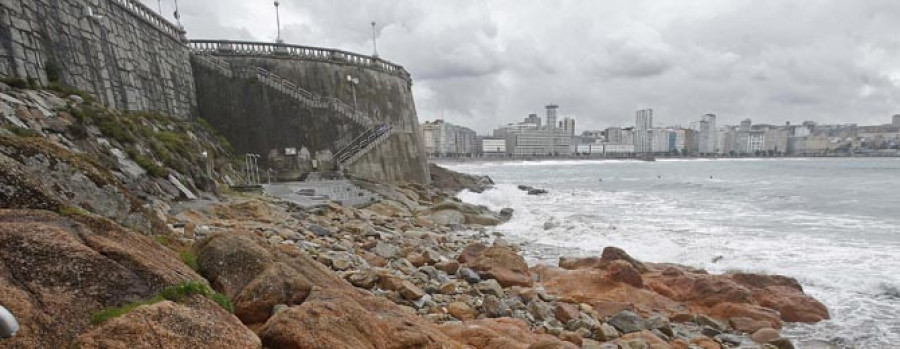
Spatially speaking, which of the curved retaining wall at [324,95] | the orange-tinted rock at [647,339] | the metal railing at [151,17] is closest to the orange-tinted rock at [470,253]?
the orange-tinted rock at [647,339]

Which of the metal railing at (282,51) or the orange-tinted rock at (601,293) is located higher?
the metal railing at (282,51)

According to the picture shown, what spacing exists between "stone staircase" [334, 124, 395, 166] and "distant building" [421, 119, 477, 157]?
117 meters

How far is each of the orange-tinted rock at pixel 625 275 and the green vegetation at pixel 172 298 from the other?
8.43m

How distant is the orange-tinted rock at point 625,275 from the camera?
32.9ft

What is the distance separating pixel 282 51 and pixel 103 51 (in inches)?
435

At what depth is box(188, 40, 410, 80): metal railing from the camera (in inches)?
1013

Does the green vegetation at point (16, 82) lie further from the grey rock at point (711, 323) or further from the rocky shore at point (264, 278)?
the grey rock at point (711, 323)

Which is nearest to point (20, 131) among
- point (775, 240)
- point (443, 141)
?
point (775, 240)

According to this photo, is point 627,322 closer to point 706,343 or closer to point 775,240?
point 706,343

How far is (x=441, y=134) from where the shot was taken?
172875 mm

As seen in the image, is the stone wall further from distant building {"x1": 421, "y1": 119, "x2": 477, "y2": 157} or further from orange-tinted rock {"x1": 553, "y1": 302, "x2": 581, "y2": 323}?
distant building {"x1": 421, "y1": 119, "x2": 477, "y2": 157}

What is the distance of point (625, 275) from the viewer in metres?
10.1

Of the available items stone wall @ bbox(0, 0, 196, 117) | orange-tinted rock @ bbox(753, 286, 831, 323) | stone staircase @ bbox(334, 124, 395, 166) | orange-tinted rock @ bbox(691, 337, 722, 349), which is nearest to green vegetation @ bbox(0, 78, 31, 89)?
stone wall @ bbox(0, 0, 196, 117)

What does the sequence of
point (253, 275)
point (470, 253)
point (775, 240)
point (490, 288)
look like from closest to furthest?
point (253, 275)
point (490, 288)
point (470, 253)
point (775, 240)
